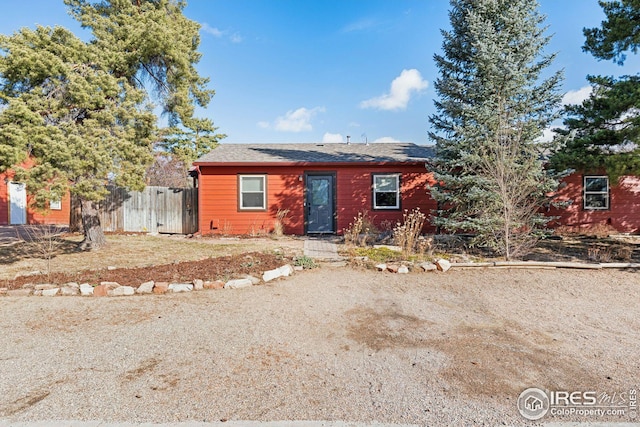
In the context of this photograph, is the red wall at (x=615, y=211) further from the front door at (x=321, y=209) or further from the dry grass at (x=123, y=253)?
the dry grass at (x=123, y=253)

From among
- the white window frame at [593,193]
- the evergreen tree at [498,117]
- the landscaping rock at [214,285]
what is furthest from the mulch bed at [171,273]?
the white window frame at [593,193]

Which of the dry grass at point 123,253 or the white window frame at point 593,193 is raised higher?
the white window frame at point 593,193

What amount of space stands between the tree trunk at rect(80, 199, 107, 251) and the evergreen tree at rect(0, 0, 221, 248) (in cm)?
2

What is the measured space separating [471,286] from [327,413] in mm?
4033

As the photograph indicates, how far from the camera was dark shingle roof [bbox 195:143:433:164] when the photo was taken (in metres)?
10.9

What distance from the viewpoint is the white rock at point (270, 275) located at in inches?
214

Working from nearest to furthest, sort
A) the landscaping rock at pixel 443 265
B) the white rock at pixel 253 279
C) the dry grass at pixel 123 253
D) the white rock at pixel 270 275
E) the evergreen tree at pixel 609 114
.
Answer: the white rock at pixel 253 279 → the white rock at pixel 270 275 → the landscaping rock at pixel 443 265 → the dry grass at pixel 123 253 → the evergreen tree at pixel 609 114

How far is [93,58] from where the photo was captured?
6.44 m

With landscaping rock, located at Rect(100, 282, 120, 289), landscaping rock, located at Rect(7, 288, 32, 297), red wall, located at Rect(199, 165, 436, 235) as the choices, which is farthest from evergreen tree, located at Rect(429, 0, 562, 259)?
landscaping rock, located at Rect(7, 288, 32, 297)

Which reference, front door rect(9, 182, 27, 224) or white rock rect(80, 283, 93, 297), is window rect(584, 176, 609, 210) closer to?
white rock rect(80, 283, 93, 297)

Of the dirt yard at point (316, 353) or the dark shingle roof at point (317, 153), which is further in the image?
the dark shingle roof at point (317, 153)

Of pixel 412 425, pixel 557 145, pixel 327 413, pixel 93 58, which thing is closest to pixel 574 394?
pixel 412 425

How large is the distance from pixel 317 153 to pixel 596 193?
10.3 metres
